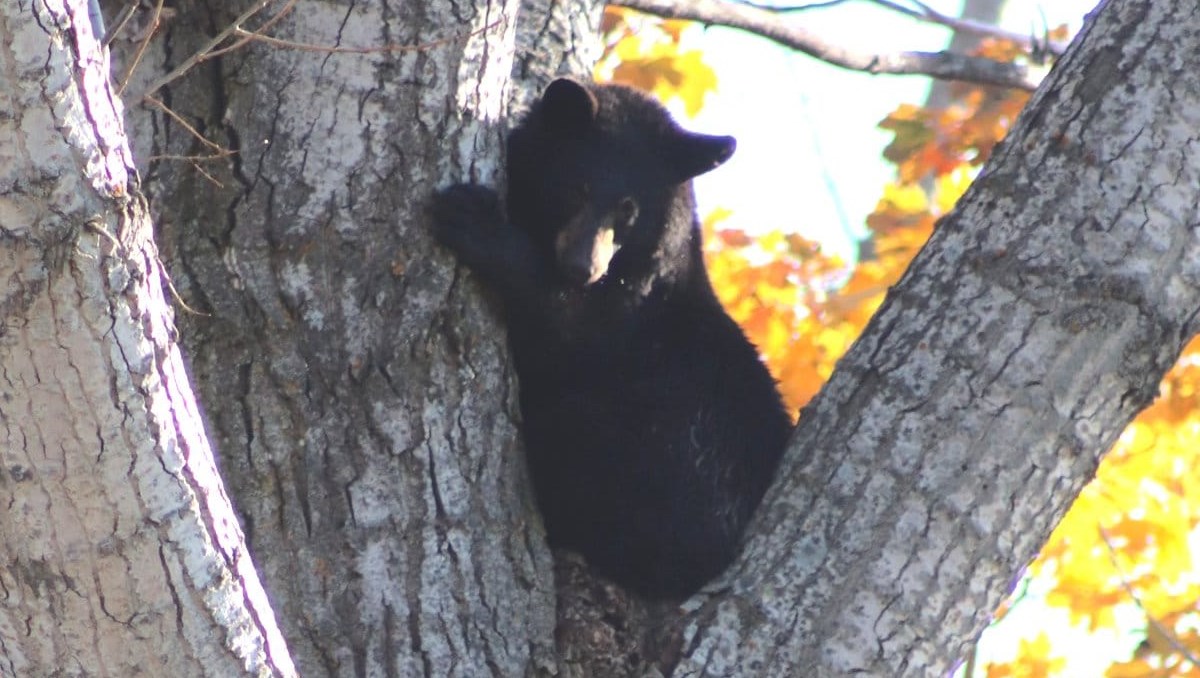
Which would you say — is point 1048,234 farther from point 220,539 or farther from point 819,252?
point 819,252

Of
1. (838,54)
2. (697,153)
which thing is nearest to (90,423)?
(697,153)

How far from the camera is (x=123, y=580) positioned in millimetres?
1924

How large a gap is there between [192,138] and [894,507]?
1708 millimetres

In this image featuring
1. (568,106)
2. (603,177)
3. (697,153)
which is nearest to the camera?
(568,106)

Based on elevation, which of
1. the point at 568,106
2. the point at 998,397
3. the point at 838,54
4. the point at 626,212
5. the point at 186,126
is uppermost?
the point at 838,54

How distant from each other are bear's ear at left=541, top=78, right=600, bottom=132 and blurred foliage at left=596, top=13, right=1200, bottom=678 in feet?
7.09

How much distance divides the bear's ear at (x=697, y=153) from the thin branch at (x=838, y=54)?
762 mm

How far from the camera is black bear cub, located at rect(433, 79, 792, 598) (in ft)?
12.2

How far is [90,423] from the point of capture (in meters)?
1.83

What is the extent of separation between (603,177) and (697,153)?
33 cm

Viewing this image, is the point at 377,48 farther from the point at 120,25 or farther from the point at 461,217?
the point at 120,25

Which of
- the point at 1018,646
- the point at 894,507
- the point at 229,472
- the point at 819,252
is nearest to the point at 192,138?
the point at 229,472

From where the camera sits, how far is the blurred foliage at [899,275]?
621 cm

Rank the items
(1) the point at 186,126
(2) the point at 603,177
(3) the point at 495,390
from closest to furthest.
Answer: (1) the point at 186,126, (3) the point at 495,390, (2) the point at 603,177
